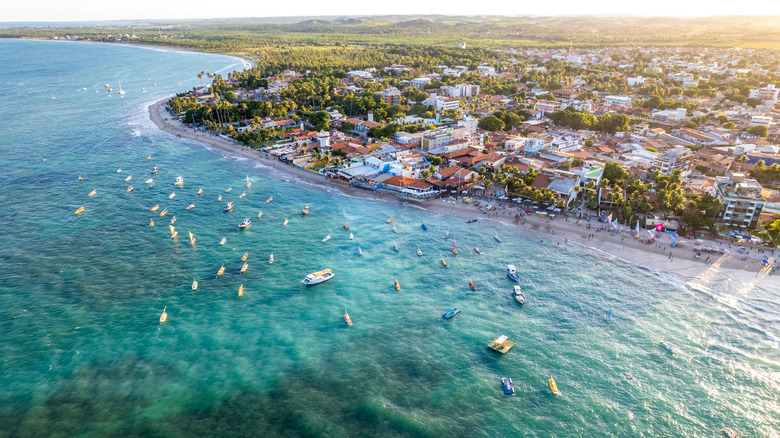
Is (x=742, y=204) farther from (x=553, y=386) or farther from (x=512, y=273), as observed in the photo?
(x=553, y=386)

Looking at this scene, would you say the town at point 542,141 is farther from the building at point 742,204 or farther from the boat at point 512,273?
the boat at point 512,273

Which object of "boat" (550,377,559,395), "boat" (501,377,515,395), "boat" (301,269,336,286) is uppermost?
"boat" (301,269,336,286)

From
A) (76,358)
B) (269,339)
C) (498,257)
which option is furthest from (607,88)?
(76,358)

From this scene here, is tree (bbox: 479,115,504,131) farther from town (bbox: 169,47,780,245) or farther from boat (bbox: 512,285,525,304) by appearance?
boat (bbox: 512,285,525,304)

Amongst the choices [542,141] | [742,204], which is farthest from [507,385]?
[542,141]

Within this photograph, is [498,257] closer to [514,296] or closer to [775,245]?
[514,296]

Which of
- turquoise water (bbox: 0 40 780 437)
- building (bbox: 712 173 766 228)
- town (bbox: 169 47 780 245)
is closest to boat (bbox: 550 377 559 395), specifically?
turquoise water (bbox: 0 40 780 437)

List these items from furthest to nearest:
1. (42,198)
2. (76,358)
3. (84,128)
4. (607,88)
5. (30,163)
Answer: (607,88), (84,128), (30,163), (42,198), (76,358)
